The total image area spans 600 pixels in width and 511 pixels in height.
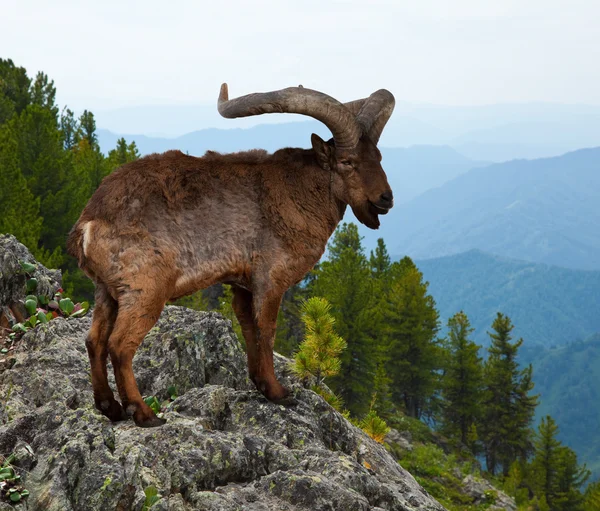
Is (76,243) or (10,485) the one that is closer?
(10,485)

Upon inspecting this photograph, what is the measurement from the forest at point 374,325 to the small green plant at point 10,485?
2035 centimetres

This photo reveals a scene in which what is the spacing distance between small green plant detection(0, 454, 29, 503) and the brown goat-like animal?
4.48ft

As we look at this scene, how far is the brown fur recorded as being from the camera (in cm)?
676

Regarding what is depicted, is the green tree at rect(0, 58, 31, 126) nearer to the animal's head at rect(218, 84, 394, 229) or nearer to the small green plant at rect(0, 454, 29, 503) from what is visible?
the animal's head at rect(218, 84, 394, 229)

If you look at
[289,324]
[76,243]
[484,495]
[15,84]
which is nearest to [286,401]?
[76,243]

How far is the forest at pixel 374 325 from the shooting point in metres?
30.7

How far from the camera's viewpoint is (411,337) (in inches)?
2104

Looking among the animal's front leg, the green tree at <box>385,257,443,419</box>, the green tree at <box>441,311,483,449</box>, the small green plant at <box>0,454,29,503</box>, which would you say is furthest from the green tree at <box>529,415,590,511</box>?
the small green plant at <box>0,454,29,503</box>

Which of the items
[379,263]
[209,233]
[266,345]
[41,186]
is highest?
[379,263]

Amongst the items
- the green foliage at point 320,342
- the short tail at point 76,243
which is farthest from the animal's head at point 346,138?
the green foliage at point 320,342

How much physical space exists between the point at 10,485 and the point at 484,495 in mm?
30935

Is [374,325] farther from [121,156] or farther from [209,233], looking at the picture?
[209,233]

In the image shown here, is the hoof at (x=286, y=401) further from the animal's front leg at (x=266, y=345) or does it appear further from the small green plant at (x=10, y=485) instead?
the small green plant at (x=10, y=485)

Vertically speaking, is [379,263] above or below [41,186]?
above
